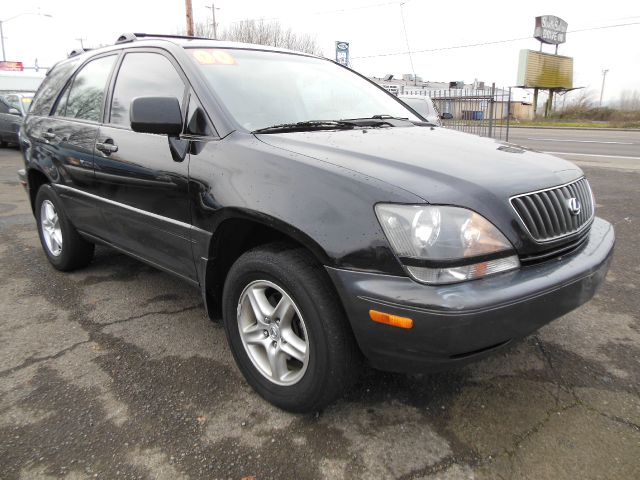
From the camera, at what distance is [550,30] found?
41.5 meters

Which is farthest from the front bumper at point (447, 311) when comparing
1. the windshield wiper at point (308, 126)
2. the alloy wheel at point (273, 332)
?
the windshield wiper at point (308, 126)

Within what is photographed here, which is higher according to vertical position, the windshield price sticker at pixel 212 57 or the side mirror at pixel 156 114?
the windshield price sticker at pixel 212 57

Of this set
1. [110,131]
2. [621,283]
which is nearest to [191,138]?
[110,131]

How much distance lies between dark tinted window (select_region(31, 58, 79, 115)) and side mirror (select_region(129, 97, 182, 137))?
2.03 m

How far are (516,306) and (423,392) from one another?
848mm

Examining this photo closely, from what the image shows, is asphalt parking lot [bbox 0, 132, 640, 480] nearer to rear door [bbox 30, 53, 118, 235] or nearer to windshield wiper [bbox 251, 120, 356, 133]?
rear door [bbox 30, 53, 118, 235]

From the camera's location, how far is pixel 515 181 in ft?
7.14

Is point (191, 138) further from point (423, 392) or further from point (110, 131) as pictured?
point (423, 392)

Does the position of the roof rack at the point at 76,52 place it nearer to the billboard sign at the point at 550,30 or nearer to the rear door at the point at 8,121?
the rear door at the point at 8,121

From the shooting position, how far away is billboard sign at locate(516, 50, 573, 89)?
40.7 metres

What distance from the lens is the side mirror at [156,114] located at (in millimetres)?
2529

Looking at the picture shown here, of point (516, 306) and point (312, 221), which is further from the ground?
point (312, 221)

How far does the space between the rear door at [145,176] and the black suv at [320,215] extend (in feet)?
0.04

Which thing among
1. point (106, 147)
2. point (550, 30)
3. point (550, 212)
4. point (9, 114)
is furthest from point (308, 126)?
point (550, 30)
